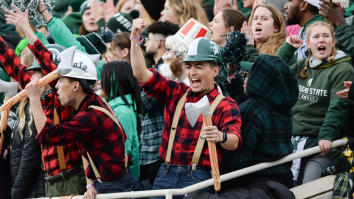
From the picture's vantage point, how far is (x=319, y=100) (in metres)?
4.91

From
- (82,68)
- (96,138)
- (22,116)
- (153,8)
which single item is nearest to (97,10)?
(153,8)

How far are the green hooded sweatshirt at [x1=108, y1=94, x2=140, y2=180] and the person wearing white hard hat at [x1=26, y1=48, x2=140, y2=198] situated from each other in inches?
22.9

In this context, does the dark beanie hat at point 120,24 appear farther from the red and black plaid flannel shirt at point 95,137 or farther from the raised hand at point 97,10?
the red and black plaid flannel shirt at point 95,137

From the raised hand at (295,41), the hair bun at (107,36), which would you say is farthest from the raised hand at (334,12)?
the hair bun at (107,36)

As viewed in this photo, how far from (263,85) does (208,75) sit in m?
0.52

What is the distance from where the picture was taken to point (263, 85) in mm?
4117

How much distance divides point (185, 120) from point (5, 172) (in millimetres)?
2601

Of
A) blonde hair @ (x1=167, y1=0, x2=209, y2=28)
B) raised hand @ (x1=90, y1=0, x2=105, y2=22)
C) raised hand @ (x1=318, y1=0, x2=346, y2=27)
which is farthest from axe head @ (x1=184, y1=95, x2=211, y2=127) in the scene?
raised hand @ (x1=90, y1=0, x2=105, y2=22)

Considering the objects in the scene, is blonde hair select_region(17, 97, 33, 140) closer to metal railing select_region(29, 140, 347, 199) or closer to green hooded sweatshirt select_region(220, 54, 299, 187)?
metal railing select_region(29, 140, 347, 199)

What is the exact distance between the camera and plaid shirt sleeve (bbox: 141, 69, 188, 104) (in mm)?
4035

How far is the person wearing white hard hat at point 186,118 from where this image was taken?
3.72 meters

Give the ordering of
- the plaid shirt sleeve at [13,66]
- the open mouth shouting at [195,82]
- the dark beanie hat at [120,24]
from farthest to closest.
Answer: the dark beanie hat at [120,24]
the plaid shirt sleeve at [13,66]
the open mouth shouting at [195,82]

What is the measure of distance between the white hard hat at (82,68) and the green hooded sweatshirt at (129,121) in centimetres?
70

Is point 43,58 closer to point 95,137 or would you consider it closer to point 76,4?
point 95,137
